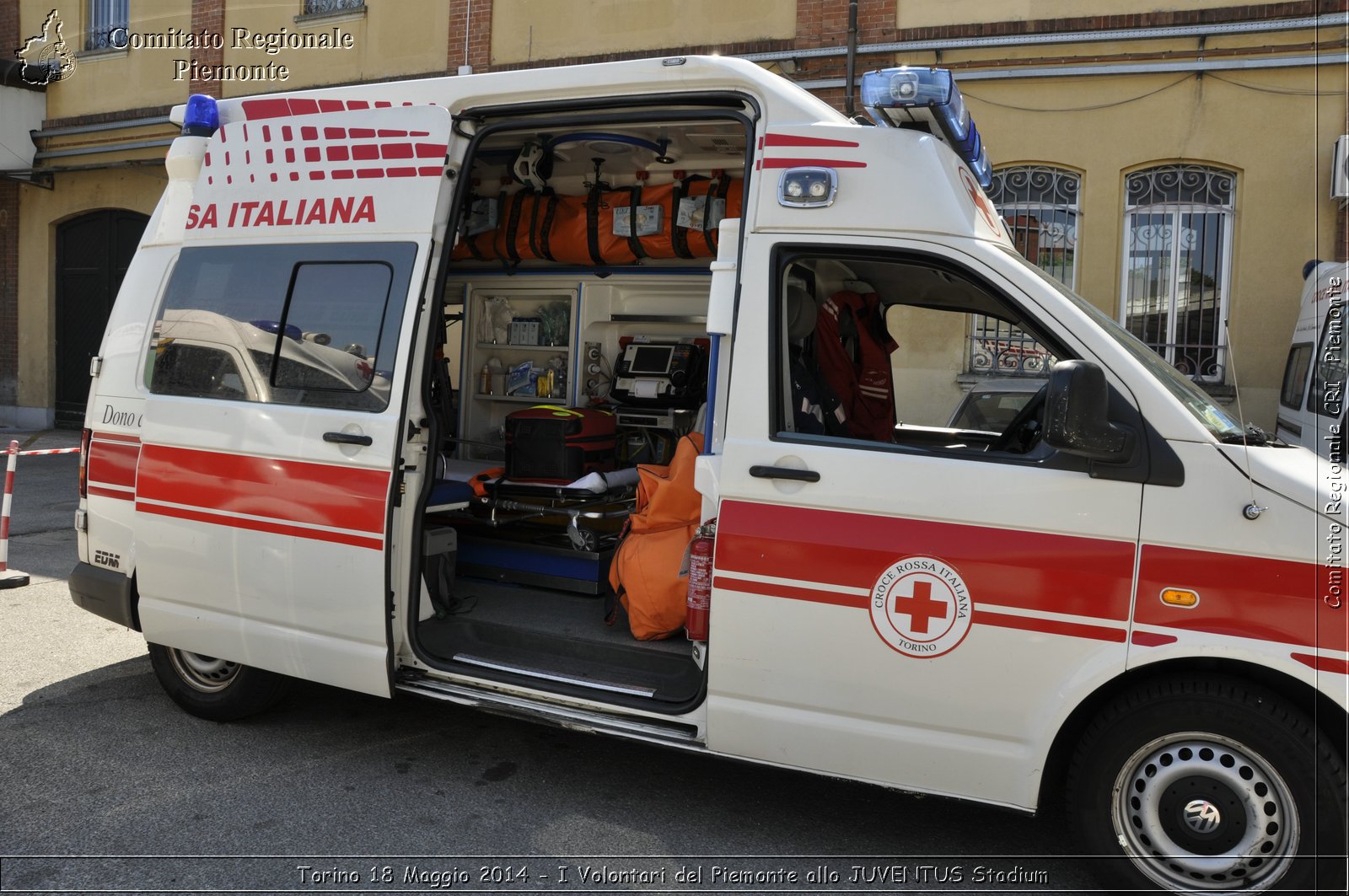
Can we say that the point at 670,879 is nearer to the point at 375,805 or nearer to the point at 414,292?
the point at 375,805

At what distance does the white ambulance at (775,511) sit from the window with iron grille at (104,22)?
14426 mm

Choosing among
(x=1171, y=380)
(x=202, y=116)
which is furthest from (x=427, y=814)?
(x=202, y=116)

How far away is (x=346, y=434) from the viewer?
4.05m

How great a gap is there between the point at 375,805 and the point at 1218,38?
32.9 feet

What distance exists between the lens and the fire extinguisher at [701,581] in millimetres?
3725

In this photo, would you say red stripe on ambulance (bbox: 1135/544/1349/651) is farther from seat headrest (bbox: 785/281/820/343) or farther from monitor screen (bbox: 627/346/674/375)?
monitor screen (bbox: 627/346/674/375)

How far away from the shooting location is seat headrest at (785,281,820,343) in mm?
3775

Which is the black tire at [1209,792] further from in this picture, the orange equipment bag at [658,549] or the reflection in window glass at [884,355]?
the orange equipment bag at [658,549]

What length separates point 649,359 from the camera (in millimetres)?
7043

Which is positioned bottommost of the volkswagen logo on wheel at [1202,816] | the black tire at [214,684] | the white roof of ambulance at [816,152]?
the black tire at [214,684]

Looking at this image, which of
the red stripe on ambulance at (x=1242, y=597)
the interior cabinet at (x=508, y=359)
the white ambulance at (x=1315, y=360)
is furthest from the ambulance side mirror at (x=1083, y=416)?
the interior cabinet at (x=508, y=359)

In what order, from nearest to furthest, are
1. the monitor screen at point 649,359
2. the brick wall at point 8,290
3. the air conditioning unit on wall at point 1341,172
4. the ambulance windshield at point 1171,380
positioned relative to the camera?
1. the ambulance windshield at point 1171,380
2. the monitor screen at point 649,359
3. the air conditioning unit on wall at point 1341,172
4. the brick wall at point 8,290

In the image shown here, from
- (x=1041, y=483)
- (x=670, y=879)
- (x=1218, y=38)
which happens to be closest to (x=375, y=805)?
(x=670, y=879)

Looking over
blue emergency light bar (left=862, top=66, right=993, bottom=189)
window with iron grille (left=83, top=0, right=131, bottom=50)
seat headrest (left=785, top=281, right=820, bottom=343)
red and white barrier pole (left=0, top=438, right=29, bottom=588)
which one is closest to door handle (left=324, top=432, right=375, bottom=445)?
seat headrest (left=785, top=281, right=820, bottom=343)
